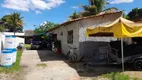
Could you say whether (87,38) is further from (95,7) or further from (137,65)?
(95,7)

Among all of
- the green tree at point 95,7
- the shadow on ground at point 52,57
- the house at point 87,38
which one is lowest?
the shadow on ground at point 52,57

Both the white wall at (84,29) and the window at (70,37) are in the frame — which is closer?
the white wall at (84,29)

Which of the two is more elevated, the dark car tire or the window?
the window

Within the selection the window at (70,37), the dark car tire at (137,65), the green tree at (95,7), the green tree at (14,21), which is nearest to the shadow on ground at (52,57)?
the window at (70,37)

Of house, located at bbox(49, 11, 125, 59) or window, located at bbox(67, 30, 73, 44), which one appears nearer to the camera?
house, located at bbox(49, 11, 125, 59)

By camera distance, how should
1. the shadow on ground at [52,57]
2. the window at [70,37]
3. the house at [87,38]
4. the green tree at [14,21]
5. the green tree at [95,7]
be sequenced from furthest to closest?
the green tree at [14,21]
the green tree at [95,7]
the window at [70,37]
the shadow on ground at [52,57]
the house at [87,38]

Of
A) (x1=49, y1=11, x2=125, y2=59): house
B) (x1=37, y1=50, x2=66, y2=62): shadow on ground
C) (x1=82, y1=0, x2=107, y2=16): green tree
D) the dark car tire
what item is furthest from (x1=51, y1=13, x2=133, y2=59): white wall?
(x1=82, y1=0, x2=107, y2=16): green tree

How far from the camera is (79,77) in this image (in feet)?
29.4

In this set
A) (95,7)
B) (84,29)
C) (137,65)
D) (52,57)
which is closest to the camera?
(137,65)

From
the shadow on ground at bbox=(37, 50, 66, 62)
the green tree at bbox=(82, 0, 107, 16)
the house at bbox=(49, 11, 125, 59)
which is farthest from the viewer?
the green tree at bbox=(82, 0, 107, 16)

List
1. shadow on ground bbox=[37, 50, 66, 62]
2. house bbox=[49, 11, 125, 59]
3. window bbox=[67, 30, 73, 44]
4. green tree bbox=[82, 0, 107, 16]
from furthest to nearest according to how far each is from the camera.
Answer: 1. green tree bbox=[82, 0, 107, 16]
2. window bbox=[67, 30, 73, 44]
3. shadow on ground bbox=[37, 50, 66, 62]
4. house bbox=[49, 11, 125, 59]

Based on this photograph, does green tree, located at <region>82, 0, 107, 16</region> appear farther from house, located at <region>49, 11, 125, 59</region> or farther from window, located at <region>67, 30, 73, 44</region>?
house, located at <region>49, 11, 125, 59</region>

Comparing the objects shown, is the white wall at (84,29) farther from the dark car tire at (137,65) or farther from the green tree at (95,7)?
the green tree at (95,7)

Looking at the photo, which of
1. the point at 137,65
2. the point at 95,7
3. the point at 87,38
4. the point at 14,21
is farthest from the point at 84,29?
the point at 14,21
